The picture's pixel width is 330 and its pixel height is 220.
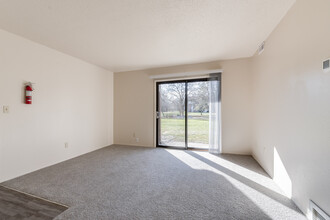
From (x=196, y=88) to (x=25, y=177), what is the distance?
13.1ft

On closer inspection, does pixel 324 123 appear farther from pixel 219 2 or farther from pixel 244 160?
pixel 244 160

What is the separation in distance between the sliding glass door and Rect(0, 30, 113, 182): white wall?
6.10 ft

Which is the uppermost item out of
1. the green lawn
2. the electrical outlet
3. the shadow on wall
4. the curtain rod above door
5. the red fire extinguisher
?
the curtain rod above door

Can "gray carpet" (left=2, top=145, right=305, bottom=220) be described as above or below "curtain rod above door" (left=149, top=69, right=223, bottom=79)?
below

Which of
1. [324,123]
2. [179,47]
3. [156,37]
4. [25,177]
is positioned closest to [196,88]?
[179,47]

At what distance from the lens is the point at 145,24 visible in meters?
2.07

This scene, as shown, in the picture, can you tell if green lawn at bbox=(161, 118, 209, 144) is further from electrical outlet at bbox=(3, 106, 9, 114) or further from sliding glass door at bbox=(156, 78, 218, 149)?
electrical outlet at bbox=(3, 106, 9, 114)

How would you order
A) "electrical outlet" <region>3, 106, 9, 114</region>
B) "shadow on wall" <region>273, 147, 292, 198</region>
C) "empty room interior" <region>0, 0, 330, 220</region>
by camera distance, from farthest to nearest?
"electrical outlet" <region>3, 106, 9, 114</region>
"shadow on wall" <region>273, 147, 292, 198</region>
"empty room interior" <region>0, 0, 330, 220</region>

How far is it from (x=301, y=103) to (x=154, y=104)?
3.23 m

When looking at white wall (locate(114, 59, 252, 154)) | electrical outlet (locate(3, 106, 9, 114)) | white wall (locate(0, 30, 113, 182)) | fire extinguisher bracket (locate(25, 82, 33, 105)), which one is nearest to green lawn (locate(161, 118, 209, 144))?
white wall (locate(114, 59, 252, 154))

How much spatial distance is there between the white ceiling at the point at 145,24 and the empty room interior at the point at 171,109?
0.02 metres

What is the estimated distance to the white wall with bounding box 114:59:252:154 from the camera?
138 inches

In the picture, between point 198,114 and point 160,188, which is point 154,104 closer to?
point 198,114

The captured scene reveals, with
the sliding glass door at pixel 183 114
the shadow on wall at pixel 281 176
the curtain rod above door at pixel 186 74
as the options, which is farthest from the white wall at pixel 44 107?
the shadow on wall at pixel 281 176
